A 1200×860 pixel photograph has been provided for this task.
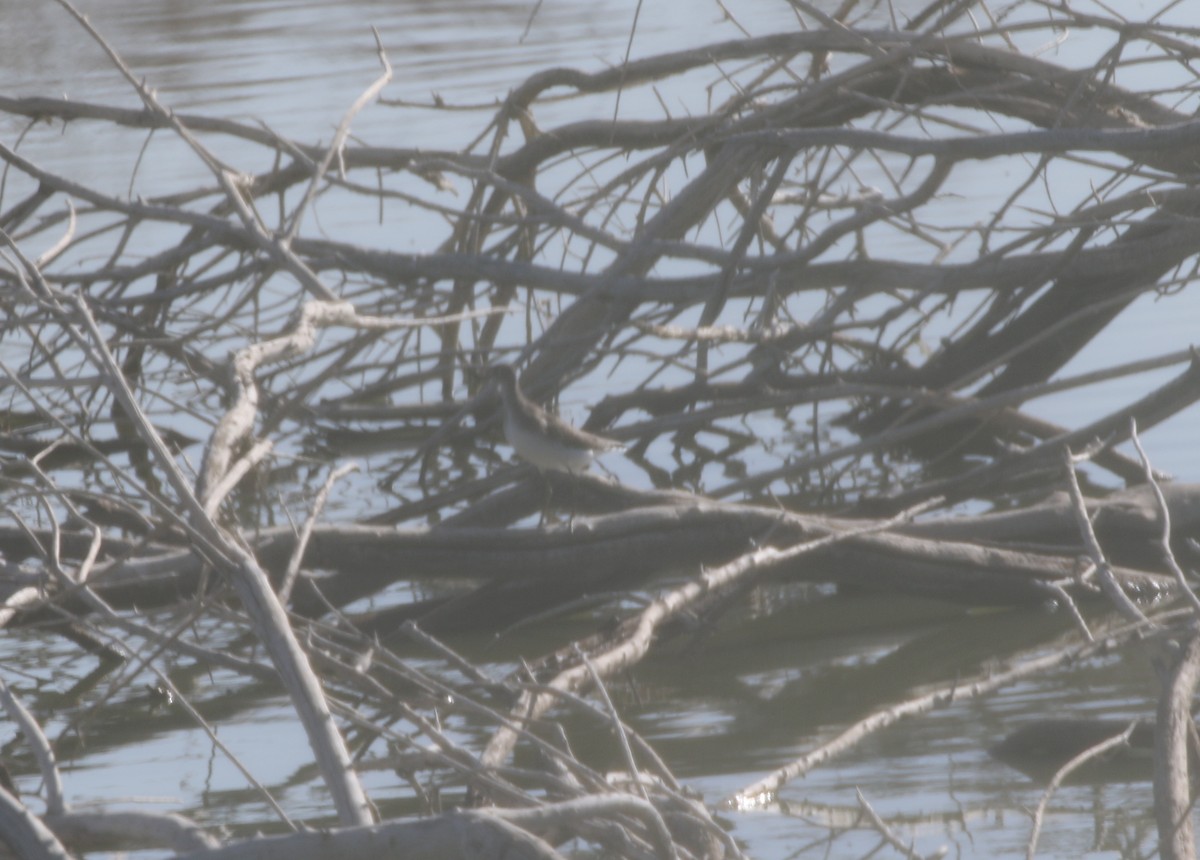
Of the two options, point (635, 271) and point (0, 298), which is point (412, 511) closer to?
point (635, 271)

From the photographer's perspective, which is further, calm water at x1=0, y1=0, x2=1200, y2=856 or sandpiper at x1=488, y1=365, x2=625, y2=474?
sandpiper at x1=488, y1=365, x2=625, y2=474

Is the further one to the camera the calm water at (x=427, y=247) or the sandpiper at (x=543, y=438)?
the sandpiper at (x=543, y=438)

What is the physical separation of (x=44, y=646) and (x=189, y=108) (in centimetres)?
885

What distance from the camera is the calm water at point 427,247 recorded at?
4355 mm

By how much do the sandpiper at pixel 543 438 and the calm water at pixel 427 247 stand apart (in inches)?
36.6

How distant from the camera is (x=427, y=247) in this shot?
10.4 metres

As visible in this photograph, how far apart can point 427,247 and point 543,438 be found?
14.6 ft

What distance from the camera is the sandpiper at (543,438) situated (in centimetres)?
611

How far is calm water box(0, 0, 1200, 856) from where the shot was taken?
436 cm

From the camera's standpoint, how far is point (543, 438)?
614cm

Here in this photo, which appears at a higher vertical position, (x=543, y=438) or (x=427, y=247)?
(x=427, y=247)

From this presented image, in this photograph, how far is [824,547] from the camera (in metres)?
5.39

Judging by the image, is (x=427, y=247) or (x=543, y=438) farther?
(x=427, y=247)

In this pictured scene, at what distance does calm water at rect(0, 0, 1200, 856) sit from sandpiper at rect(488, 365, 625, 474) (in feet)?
3.05
